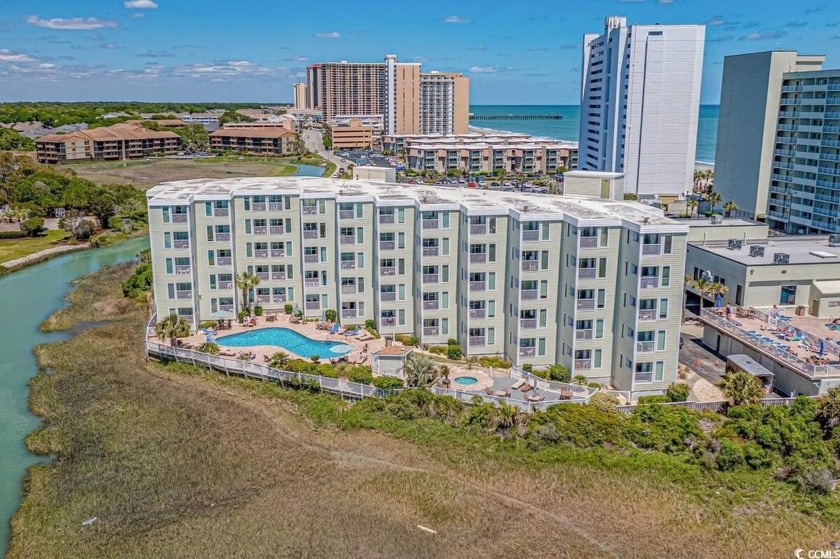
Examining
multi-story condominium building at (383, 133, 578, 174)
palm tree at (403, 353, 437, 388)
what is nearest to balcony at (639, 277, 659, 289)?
palm tree at (403, 353, 437, 388)

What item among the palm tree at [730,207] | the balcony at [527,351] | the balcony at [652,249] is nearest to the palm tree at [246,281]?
the balcony at [527,351]

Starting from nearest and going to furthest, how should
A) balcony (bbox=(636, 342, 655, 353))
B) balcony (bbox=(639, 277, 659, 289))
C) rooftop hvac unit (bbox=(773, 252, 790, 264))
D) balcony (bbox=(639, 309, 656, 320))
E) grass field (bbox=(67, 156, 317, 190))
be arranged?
balcony (bbox=(639, 277, 659, 289)) < balcony (bbox=(639, 309, 656, 320)) < balcony (bbox=(636, 342, 655, 353)) < rooftop hvac unit (bbox=(773, 252, 790, 264)) < grass field (bbox=(67, 156, 317, 190))

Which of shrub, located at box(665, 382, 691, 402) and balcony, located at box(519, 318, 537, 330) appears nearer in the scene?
shrub, located at box(665, 382, 691, 402)

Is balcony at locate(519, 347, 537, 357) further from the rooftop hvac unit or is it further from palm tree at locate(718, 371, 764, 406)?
the rooftop hvac unit

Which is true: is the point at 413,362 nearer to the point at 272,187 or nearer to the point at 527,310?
the point at 527,310

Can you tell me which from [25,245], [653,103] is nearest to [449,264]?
[25,245]

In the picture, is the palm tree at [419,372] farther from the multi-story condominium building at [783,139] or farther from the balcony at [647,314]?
the multi-story condominium building at [783,139]

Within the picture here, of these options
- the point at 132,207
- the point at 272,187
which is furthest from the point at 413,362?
the point at 132,207
